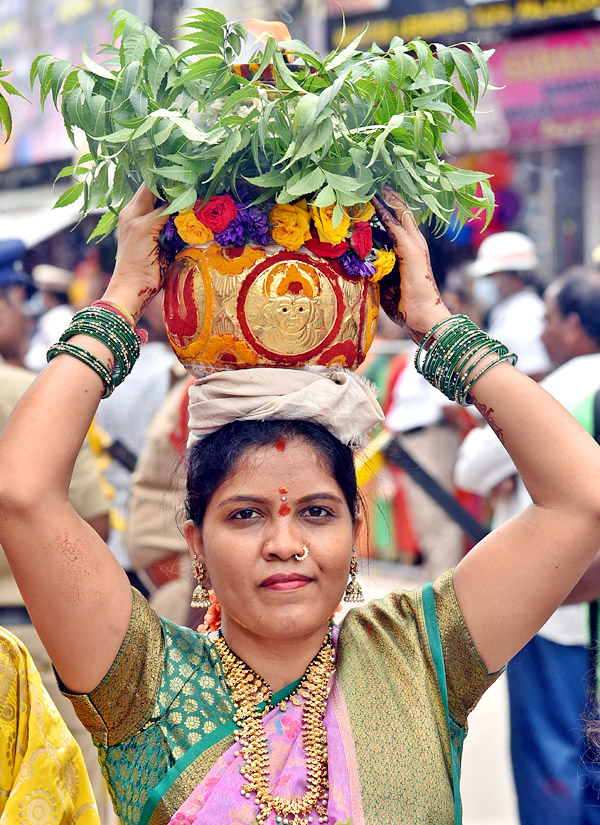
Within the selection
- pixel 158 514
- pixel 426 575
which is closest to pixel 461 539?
pixel 426 575

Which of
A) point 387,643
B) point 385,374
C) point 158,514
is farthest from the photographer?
point 385,374

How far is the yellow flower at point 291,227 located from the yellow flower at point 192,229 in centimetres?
13

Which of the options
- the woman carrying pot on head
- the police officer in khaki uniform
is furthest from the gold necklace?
the police officer in khaki uniform

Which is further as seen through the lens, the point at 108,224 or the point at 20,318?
the point at 20,318

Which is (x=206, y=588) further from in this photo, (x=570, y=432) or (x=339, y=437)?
(x=570, y=432)

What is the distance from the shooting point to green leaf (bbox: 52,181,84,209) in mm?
2113

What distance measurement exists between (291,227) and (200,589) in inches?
30.8

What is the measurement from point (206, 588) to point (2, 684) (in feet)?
1.48

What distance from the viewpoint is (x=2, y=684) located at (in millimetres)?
2074

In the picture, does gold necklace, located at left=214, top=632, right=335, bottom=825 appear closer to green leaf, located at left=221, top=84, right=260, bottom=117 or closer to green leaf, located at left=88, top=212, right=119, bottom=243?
green leaf, located at left=88, top=212, right=119, bottom=243

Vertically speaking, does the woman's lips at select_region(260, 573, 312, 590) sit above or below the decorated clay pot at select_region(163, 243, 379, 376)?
below

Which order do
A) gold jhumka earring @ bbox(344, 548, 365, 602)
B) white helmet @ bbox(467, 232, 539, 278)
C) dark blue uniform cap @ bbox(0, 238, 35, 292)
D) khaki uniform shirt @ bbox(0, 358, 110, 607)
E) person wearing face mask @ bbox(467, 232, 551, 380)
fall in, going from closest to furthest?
gold jhumka earring @ bbox(344, 548, 365, 602), khaki uniform shirt @ bbox(0, 358, 110, 607), dark blue uniform cap @ bbox(0, 238, 35, 292), person wearing face mask @ bbox(467, 232, 551, 380), white helmet @ bbox(467, 232, 539, 278)

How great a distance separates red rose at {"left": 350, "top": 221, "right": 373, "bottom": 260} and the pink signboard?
7150 millimetres

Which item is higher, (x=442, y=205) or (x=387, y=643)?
(x=442, y=205)
